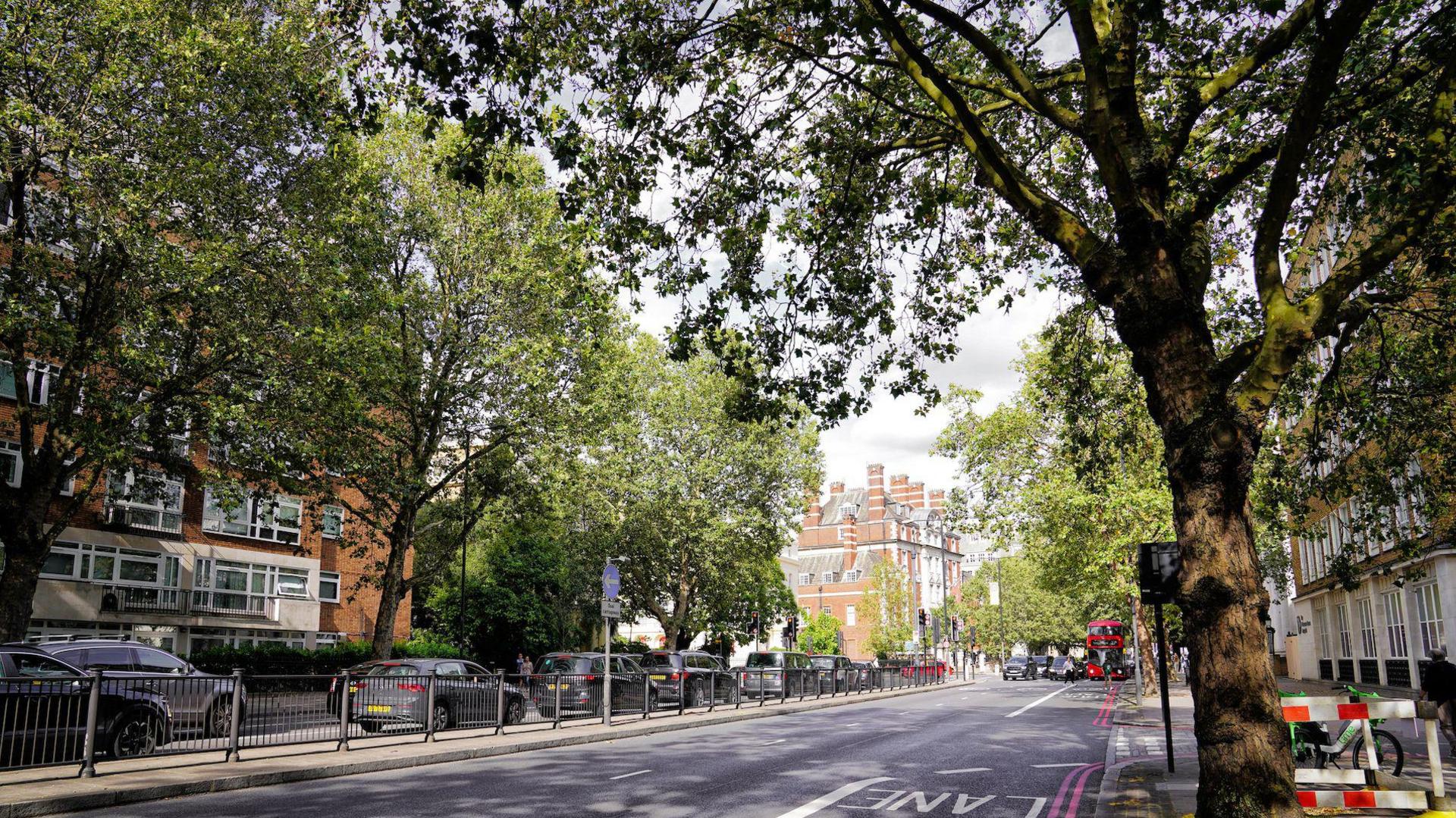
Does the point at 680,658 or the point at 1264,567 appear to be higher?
the point at 1264,567

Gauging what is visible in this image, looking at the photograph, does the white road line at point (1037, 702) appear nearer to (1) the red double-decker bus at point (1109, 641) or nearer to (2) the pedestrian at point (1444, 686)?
(1) the red double-decker bus at point (1109, 641)

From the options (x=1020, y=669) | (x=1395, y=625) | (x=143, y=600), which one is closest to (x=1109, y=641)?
(x=1020, y=669)

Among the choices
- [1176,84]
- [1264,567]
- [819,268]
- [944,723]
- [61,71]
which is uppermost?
[61,71]

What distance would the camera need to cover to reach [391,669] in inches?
716

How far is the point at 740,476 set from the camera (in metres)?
43.4

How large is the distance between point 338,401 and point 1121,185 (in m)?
17.7

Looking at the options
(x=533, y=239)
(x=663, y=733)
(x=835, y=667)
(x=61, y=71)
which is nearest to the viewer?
(x=61, y=71)

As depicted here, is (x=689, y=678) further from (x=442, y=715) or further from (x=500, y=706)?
(x=442, y=715)

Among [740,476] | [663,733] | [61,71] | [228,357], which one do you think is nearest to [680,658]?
[663,733]

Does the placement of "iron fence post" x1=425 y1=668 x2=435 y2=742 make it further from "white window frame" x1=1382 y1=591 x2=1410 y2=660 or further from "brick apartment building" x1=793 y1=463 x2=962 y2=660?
"brick apartment building" x1=793 y1=463 x2=962 y2=660

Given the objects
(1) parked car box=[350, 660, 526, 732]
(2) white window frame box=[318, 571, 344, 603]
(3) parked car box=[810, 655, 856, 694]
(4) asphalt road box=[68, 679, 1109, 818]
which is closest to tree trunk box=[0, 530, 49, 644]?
(1) parked car box=[350, 660, 526, 732]

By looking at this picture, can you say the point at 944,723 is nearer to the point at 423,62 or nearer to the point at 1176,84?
→ the point at 1176,84

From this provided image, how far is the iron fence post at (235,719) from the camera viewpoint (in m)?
13.0

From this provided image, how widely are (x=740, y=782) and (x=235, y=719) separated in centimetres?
700
